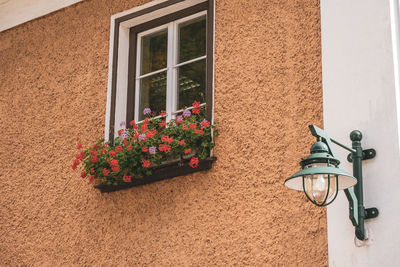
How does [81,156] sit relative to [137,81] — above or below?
below

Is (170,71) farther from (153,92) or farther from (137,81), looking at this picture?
(137,81)

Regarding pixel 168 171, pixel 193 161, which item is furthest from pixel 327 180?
pixel 168 171

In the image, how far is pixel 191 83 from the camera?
7.41 metres

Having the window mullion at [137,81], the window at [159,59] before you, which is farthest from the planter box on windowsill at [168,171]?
the window mullion at [137,81]

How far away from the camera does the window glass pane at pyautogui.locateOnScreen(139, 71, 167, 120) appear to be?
7.59 metres

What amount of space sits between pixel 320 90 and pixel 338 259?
1.33m

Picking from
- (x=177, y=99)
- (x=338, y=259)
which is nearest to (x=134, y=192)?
(x=177, y=99)

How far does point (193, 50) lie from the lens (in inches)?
297

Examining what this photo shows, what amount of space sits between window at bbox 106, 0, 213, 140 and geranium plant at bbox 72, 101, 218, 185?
1.02ft

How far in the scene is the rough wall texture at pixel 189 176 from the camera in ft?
20.4

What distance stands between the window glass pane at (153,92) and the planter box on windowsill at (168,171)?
0.82 metres

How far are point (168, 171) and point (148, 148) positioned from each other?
25 cm

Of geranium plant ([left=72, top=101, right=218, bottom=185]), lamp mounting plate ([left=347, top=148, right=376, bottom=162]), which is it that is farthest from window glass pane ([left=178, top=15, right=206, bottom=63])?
lamp mounting plate ([left=347, top=148, right=376, bottom=162])

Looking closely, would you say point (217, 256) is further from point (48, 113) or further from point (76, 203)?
point (48, 113)
